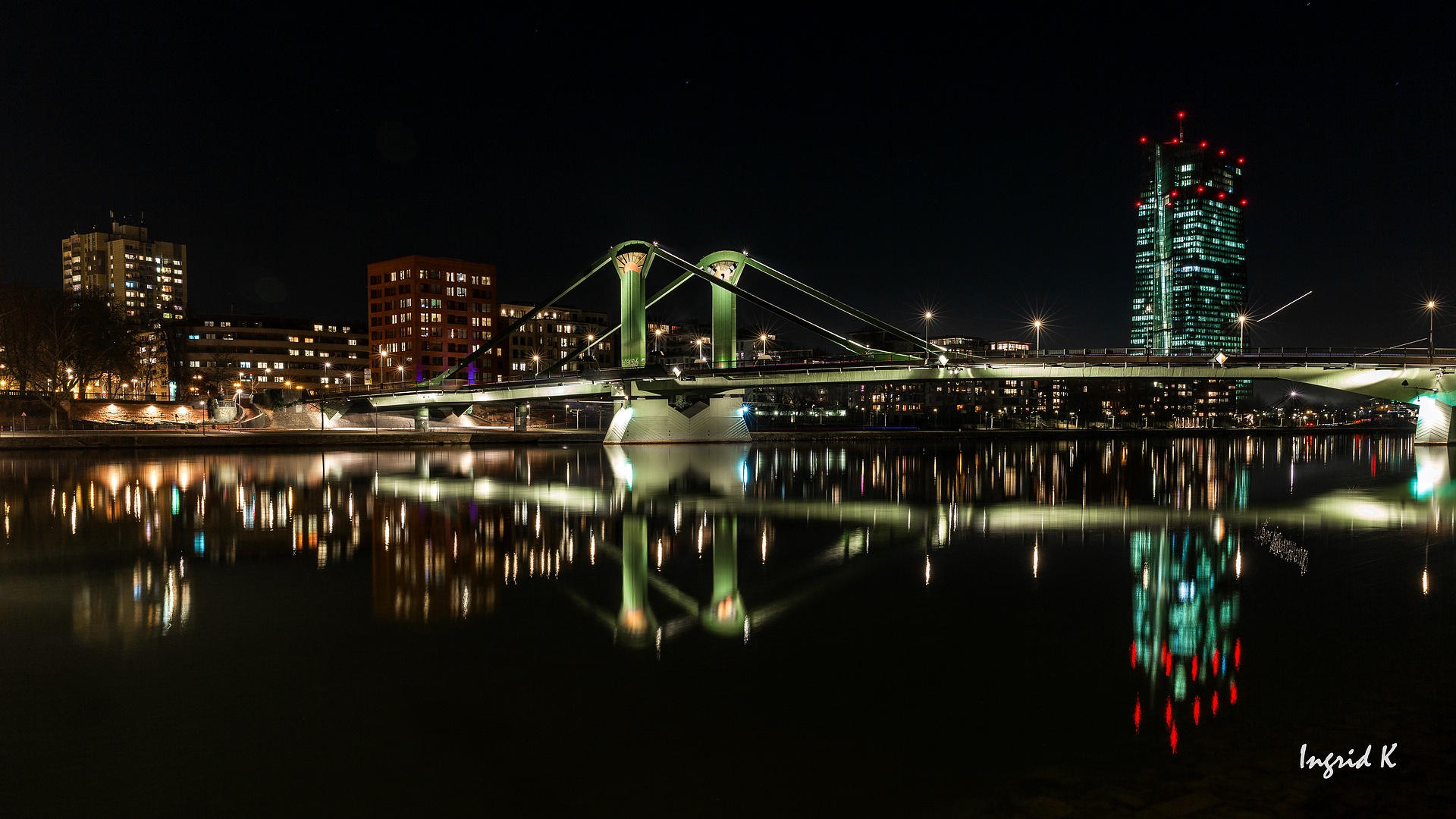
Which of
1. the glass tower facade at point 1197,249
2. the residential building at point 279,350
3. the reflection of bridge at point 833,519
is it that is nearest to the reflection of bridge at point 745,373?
the reflection of bridge at point 833,519

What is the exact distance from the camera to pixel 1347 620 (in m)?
10.9

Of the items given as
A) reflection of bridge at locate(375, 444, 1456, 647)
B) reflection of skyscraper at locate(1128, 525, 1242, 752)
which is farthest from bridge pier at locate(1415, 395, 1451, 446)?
reflection of skyscraper at locate(1128, 525, 1242, 752)

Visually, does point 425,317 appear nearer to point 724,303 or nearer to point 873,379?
point 724,303

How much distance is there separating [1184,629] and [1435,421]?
64634mm

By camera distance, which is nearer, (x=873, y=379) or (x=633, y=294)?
(x=873, y=379)

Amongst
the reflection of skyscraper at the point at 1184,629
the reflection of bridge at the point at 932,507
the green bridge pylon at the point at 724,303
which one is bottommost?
the reflection of bridge at the point at 932,507

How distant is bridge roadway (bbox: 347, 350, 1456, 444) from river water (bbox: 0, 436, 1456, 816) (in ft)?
96.1

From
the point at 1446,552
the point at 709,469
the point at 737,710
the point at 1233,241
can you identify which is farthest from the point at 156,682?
the point at 1233,241

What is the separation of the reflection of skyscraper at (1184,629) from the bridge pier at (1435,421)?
55.6m

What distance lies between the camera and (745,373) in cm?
5825

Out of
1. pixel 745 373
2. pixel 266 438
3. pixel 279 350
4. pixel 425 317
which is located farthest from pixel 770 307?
pixel 279 350

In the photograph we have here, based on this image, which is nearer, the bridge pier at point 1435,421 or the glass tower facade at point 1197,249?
the bridge pier at point 1435,421

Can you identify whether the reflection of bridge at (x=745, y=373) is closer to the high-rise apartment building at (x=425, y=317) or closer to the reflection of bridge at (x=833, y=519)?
the reflection of bridge at (x=833, y=519)

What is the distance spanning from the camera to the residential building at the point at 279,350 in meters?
140
